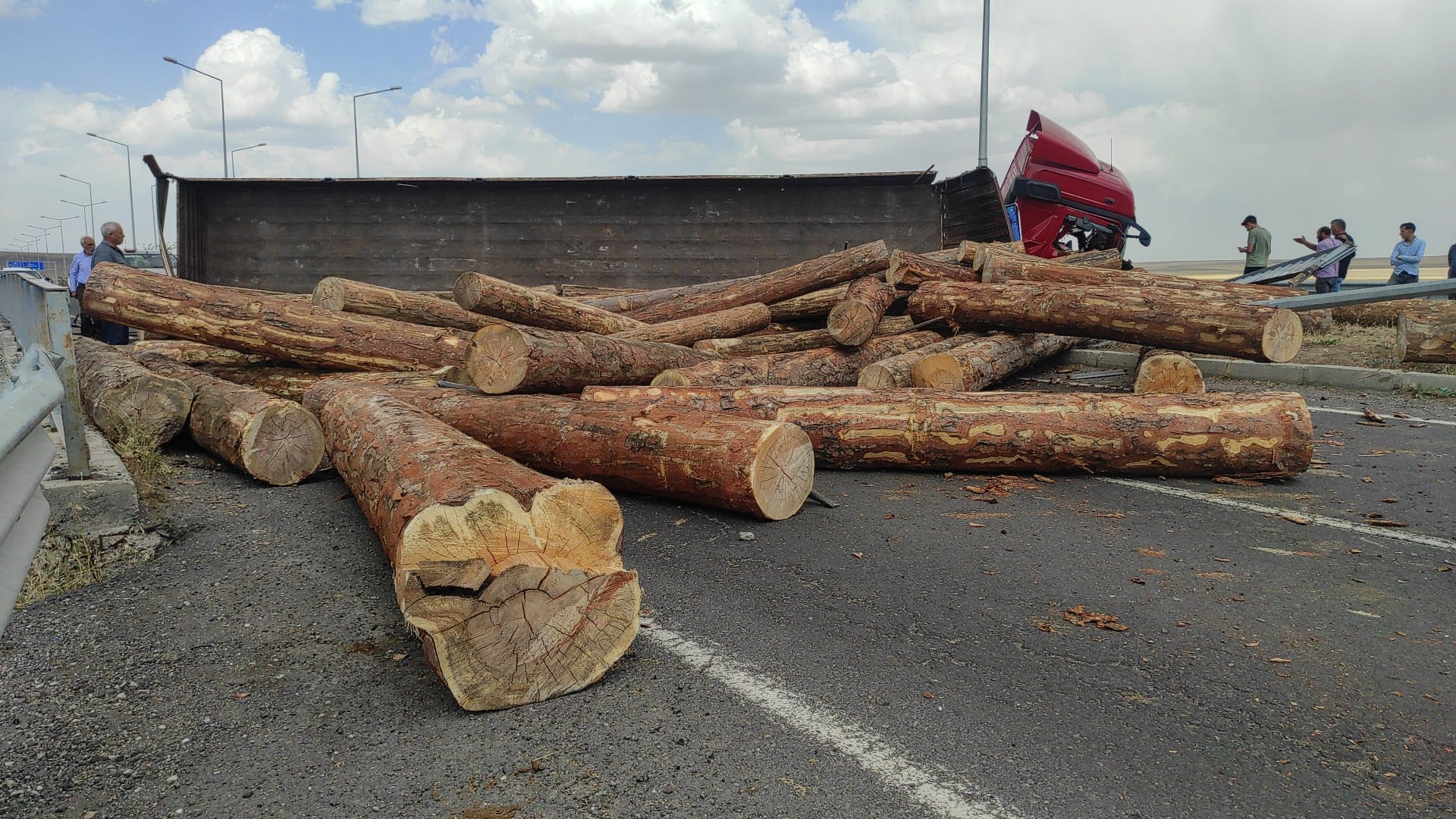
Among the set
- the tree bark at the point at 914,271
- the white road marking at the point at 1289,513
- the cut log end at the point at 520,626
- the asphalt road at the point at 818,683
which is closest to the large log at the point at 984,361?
the tree bark at the point at 914,271

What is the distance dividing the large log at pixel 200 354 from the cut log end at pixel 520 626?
6.82 meters

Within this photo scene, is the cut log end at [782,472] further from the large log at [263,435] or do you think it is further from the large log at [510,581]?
the large log at [263,435]

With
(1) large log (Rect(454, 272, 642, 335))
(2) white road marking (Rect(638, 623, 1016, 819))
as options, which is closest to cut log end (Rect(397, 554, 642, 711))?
(2) white road marking (Rect(638, 623, 1016, 819))

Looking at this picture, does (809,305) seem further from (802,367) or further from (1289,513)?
(1289,513)

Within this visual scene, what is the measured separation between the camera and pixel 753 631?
3.93 meters

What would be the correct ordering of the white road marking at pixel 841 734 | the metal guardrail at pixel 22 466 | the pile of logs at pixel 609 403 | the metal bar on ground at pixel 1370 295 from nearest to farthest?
the metal guardrail at pixel 22 466, the white road marking at pixel 841 734, the pile of logs at pixel 609 403, the metal bar on ground at pixel 1370 295

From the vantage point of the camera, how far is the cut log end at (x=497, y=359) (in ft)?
22.1

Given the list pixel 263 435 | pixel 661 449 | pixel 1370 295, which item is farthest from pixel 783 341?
pixel 1370 295

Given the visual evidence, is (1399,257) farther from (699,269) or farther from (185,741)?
(185,741)

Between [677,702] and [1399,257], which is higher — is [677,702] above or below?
below

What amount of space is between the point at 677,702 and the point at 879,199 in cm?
1244

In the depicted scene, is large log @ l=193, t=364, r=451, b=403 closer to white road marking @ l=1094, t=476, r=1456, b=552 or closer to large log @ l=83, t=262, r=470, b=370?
large log @ l=83, t=262, r=470, b=370

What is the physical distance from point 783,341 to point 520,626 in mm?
6990

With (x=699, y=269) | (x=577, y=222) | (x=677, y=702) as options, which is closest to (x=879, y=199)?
(x=699, y=269)
